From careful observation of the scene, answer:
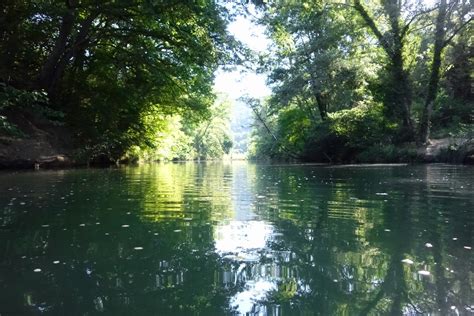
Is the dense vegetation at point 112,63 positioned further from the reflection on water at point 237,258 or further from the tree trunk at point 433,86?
the tree trunk at point 433,86

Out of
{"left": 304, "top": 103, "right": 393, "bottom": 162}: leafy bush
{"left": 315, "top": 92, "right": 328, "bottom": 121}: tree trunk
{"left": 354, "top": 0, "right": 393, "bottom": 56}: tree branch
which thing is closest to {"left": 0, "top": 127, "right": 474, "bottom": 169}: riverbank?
{"left": 304, "top": 103, "right": 393, "bottom": 162}: leafy bush

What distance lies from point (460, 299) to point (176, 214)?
4.50 metres

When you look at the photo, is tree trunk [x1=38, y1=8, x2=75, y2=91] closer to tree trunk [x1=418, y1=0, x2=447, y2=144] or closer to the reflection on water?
the reflection on water

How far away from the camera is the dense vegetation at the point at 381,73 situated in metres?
23.7

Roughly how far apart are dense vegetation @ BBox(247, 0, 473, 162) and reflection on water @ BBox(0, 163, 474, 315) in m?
17.9

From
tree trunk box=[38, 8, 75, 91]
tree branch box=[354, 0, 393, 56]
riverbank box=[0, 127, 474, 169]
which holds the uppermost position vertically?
tree branch box=[354, 0, 393, 56]

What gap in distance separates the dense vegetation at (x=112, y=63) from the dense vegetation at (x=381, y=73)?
6801 mm

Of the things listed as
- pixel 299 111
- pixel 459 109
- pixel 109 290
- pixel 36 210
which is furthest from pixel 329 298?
pixel 299 111

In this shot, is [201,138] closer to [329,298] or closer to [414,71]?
[414,71]

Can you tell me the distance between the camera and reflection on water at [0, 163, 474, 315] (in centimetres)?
305

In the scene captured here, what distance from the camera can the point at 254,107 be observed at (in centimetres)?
4462

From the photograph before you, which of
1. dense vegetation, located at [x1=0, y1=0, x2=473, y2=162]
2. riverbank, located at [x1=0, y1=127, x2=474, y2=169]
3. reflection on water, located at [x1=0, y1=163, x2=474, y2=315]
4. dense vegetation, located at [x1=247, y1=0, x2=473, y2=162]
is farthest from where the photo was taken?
dense vegetation, located at [x1=247, y1=0, x2=473, y2=162]

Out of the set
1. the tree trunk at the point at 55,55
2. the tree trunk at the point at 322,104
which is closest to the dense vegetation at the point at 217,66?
the tree trunk at the point at 55,55

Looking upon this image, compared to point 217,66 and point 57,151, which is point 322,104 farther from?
point 57,151
